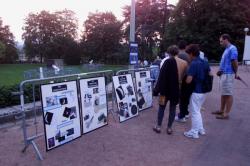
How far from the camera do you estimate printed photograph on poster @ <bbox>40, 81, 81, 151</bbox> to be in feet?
12.6

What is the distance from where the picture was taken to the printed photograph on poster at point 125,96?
18.4 ft

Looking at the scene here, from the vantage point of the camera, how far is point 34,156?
4035mm

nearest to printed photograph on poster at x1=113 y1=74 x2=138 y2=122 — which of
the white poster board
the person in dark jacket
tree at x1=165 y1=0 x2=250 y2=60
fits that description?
the person in dark jacket

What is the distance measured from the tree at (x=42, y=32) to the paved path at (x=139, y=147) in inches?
2005

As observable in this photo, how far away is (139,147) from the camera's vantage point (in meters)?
4.49

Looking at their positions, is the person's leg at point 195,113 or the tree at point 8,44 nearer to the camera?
the person's leg at point 195,113

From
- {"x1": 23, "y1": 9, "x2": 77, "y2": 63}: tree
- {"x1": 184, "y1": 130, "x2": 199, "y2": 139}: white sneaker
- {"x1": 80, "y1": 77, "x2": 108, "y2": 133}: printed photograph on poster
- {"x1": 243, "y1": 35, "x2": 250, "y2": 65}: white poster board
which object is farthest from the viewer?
{"x1": 23, "y1": 9, "x2": 77, "y2": 63}: tree

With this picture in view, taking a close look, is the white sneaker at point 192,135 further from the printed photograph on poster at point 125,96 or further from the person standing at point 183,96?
the printed photograph on poster at point 125,96

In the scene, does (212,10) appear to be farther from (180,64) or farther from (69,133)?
(69,133)

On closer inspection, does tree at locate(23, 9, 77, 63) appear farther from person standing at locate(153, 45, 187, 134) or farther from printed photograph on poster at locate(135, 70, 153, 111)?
person standing at locate(153, 45, 187, 134)

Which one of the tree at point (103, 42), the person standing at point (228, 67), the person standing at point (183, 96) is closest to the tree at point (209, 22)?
the tree at point (103, 42)

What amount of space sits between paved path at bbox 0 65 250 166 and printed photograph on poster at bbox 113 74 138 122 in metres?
0.23

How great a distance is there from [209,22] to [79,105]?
3140cm

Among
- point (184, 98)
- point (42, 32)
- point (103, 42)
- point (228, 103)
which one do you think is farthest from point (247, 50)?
point (42, 32)
